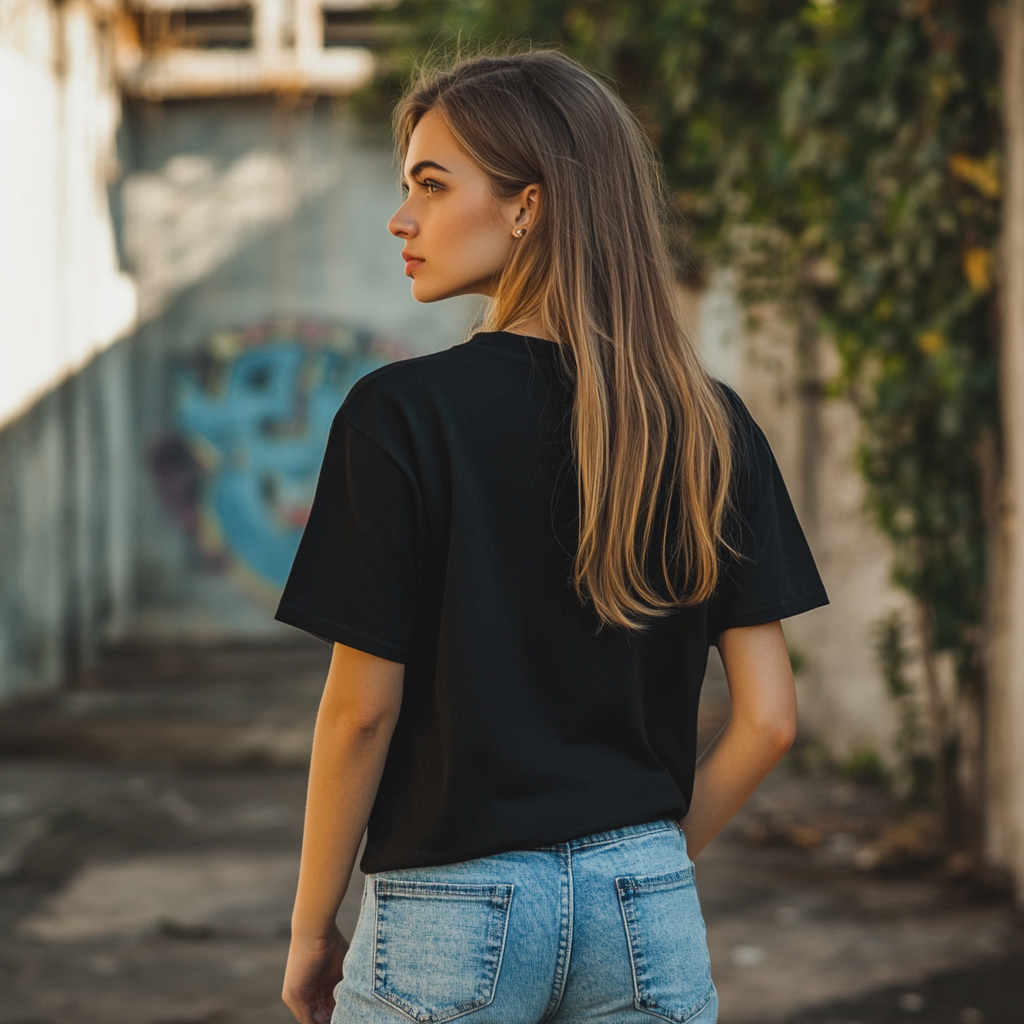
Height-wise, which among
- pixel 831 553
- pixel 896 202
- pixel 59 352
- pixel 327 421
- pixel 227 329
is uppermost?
pixel 227 329

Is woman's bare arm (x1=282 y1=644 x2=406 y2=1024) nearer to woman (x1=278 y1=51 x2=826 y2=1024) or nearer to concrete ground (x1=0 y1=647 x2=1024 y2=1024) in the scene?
woman (x1=278 y1=51 x2=826 y2=1024)

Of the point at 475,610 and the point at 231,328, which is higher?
the point at 231,328

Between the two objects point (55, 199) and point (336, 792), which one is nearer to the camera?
point (336, 792)

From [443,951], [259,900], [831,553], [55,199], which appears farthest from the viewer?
[55,199]

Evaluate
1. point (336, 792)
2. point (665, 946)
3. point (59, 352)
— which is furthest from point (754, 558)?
point (59, 352)

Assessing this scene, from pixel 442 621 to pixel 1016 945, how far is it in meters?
3.38

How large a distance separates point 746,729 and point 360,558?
0.57 metres

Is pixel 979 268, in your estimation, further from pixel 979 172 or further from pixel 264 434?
pixel 264 434

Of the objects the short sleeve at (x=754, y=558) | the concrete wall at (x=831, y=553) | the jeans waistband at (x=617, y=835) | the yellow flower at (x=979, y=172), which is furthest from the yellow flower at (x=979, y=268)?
the jeans waistband at (x=617, y=835)

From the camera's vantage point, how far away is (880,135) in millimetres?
4707

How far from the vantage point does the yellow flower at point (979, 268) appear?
4.46 m

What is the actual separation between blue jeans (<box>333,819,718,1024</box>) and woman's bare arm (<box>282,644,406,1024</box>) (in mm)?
65

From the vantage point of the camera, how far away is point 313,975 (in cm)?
153

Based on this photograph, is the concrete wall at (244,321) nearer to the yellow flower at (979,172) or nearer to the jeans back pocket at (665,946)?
the yellow flower at (979,172)
